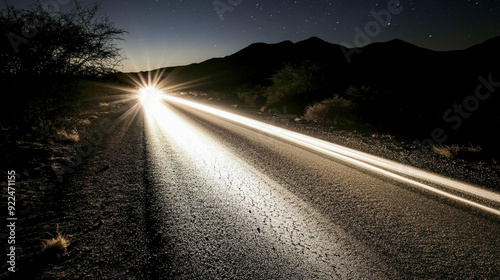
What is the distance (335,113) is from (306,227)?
10130 millimetres

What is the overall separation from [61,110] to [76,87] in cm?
86

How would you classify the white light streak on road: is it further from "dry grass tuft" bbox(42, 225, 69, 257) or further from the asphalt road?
"dry grass tuft" bbox(42, 225, 69, 257)

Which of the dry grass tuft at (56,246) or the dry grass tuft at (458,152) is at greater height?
the dry grass tuft at (56,246)

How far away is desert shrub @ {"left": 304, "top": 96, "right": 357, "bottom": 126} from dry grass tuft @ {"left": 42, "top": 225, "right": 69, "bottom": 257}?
10.9 m

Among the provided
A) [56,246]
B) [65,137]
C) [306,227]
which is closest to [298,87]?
[65,137]

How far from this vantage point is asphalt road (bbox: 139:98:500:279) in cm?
201

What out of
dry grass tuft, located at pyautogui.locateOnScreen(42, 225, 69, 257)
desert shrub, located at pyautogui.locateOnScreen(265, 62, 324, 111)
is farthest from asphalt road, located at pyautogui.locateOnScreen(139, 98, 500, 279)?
desert shrub, located at pyautogui.locateOnScreen(265, 62, 324, 111)

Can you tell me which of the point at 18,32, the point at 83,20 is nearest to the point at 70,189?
the point at 18,32

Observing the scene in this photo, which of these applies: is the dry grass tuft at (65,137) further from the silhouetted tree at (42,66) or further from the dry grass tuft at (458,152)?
the dry grass tuft at (458,152)

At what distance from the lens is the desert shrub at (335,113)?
11.2 metres

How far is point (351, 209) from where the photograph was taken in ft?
9.82

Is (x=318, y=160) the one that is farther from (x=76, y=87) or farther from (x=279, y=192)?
(x=76, y=87)

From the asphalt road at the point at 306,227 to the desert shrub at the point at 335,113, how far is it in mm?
7310

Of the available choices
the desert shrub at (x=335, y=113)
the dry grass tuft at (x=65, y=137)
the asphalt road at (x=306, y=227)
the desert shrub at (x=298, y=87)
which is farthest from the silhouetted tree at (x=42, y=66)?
the desert shrub at (x=298, y=87)
